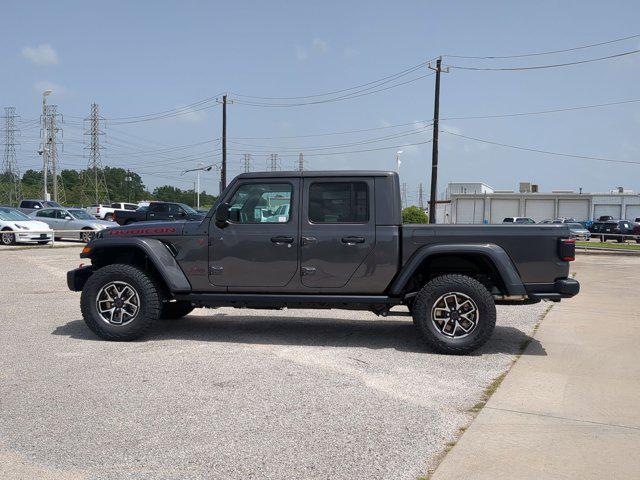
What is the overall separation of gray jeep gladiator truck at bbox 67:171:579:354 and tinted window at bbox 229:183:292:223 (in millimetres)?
11

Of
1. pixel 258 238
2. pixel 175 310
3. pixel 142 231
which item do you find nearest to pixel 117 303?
pixel 142 231

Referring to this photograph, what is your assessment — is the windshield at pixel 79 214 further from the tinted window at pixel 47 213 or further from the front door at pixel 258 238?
the front door at pixel 258 238

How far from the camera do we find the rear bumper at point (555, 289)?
646 cm

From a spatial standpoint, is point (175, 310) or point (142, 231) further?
point (175, 310)

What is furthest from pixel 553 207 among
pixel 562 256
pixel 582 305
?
pixel 562 256

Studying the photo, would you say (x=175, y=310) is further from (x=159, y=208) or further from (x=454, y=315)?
(x=159, y=208)

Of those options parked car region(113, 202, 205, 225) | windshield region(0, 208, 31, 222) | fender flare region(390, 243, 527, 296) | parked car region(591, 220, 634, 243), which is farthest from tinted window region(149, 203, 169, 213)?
parked car region(591, 220, 634, 243)

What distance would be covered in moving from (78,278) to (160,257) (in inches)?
48.2

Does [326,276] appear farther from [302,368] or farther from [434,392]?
[434,392]

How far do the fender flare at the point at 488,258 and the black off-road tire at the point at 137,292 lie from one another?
280 cm

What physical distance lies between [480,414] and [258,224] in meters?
3.28

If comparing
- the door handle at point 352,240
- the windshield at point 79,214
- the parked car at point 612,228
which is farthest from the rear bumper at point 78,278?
the parked car at point 612,228

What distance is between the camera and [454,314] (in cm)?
657

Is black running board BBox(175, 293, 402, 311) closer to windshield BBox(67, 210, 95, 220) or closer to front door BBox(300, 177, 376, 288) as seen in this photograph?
front door BBox(300, 177, 376, 288)
